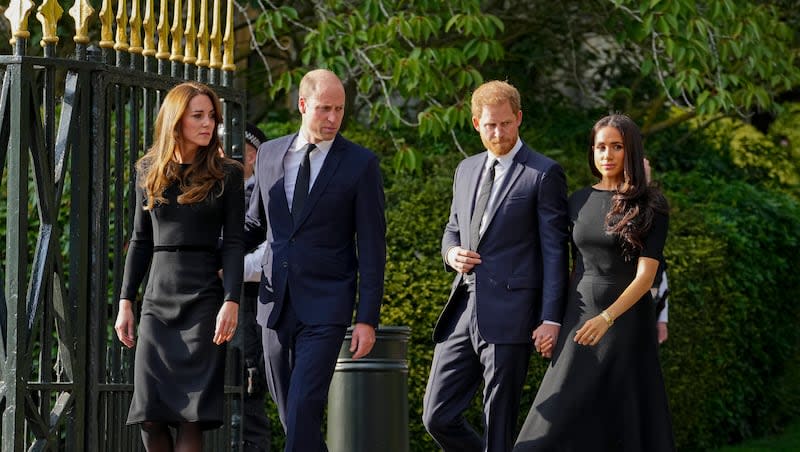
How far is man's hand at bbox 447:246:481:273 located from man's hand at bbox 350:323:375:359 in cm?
78

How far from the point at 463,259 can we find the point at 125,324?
1734 mm

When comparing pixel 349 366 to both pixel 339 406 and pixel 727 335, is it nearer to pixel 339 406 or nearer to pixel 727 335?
pixel 339 406

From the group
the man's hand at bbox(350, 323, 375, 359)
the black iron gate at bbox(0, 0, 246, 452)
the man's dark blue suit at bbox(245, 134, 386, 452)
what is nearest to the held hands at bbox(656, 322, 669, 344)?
the man's dark blue suit at bbox(245, 134, 386, 452)

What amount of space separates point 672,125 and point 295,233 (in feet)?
26.3

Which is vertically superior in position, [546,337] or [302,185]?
[302,185]

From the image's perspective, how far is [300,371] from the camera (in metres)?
7.34

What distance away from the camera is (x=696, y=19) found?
11805mm

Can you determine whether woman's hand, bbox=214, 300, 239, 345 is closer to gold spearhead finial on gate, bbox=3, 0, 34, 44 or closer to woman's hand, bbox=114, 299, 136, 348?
woman's hand, bbox=114, 299, 136, 348

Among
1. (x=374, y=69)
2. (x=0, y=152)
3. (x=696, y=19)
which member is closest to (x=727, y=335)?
(x=696, y=19)

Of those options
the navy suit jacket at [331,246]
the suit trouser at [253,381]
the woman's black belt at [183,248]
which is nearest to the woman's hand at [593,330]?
the navy suit jacket at [331,246]

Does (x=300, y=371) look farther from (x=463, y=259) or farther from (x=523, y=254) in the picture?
(x=523, y=254)

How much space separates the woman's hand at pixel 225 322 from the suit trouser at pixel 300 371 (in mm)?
358

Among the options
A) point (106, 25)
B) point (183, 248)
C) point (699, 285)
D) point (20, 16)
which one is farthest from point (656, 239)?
point (699, 285)

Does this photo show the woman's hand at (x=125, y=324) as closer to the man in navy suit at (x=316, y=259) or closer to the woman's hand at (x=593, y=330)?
the man in navy suit at (x=316, y=259)
